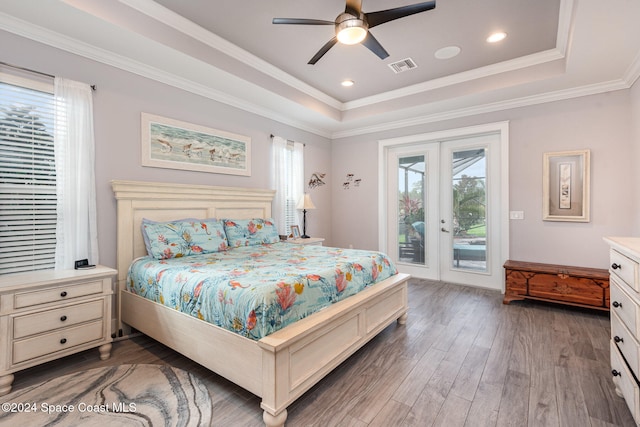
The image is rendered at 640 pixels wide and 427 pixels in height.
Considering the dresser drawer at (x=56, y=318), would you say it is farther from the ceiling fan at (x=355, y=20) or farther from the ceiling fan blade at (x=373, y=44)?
the ceiling fan blade at (x=373, y=44)

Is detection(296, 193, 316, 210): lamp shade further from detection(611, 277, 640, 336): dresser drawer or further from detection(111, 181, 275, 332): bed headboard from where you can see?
detection(611, 277, 640, 336): dresser drawer

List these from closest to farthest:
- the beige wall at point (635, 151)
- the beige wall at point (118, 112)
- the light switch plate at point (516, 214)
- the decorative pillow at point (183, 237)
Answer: the beige wall at point (118, 112) → the decorative pillow at point (183, 237) → the beige wall at point (635, 151) → the light switch plate at point (516, 214)

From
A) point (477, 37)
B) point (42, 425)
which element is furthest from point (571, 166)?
point (42, 425)

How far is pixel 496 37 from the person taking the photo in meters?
3.01

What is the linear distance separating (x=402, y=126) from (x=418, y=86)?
83 centimetres

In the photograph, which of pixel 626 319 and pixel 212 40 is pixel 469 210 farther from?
pixel 212 40

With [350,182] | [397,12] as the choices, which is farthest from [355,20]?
[350,182]

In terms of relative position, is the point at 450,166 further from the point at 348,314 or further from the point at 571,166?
the point at 348,314

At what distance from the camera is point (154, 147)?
10.5 feet

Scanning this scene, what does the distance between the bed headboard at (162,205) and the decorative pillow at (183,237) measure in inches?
5.4

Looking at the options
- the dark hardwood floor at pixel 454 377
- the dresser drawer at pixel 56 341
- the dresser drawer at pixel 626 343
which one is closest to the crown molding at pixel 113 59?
the dresser drawer at pixel 56 341

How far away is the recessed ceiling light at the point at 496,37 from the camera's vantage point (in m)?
2.96

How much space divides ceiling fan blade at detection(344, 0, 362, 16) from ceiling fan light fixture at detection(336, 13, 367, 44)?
3cm

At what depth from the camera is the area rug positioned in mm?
1688
